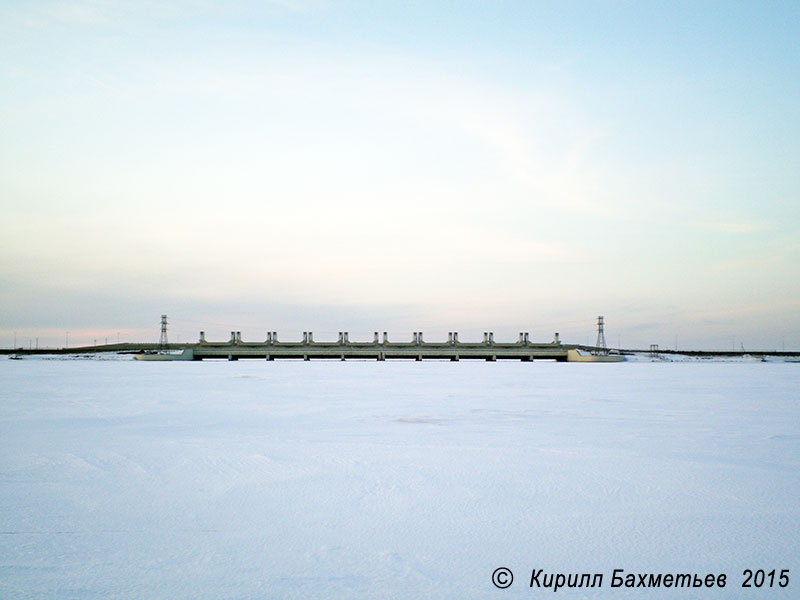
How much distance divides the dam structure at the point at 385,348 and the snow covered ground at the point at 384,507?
10374 cm

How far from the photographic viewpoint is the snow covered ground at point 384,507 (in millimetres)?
4281

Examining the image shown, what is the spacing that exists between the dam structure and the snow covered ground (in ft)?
340

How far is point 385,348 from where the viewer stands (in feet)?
390

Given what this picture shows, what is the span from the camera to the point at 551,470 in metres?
7.90

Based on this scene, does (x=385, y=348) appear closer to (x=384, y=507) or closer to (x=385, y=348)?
(x=385, y=348)

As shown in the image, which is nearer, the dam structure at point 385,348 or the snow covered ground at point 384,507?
the snow covered ground at point 384,507

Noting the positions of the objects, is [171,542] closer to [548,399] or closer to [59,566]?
[59,566]

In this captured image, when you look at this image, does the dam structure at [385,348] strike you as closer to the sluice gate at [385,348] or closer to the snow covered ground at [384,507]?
the sluice gate at [385,348]

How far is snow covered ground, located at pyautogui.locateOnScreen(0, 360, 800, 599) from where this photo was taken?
4281 mm

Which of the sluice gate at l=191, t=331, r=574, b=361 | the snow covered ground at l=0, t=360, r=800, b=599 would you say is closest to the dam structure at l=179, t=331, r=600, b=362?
the sluice gate at l=191, t=331, r=574, b=361

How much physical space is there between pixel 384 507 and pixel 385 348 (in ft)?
371

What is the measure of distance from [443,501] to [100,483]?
13.2ft

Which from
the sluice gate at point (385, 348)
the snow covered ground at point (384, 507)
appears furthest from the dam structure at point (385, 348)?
the snow covered ground at point (384, 507)

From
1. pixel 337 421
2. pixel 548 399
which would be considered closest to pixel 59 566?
pixel 337 421
